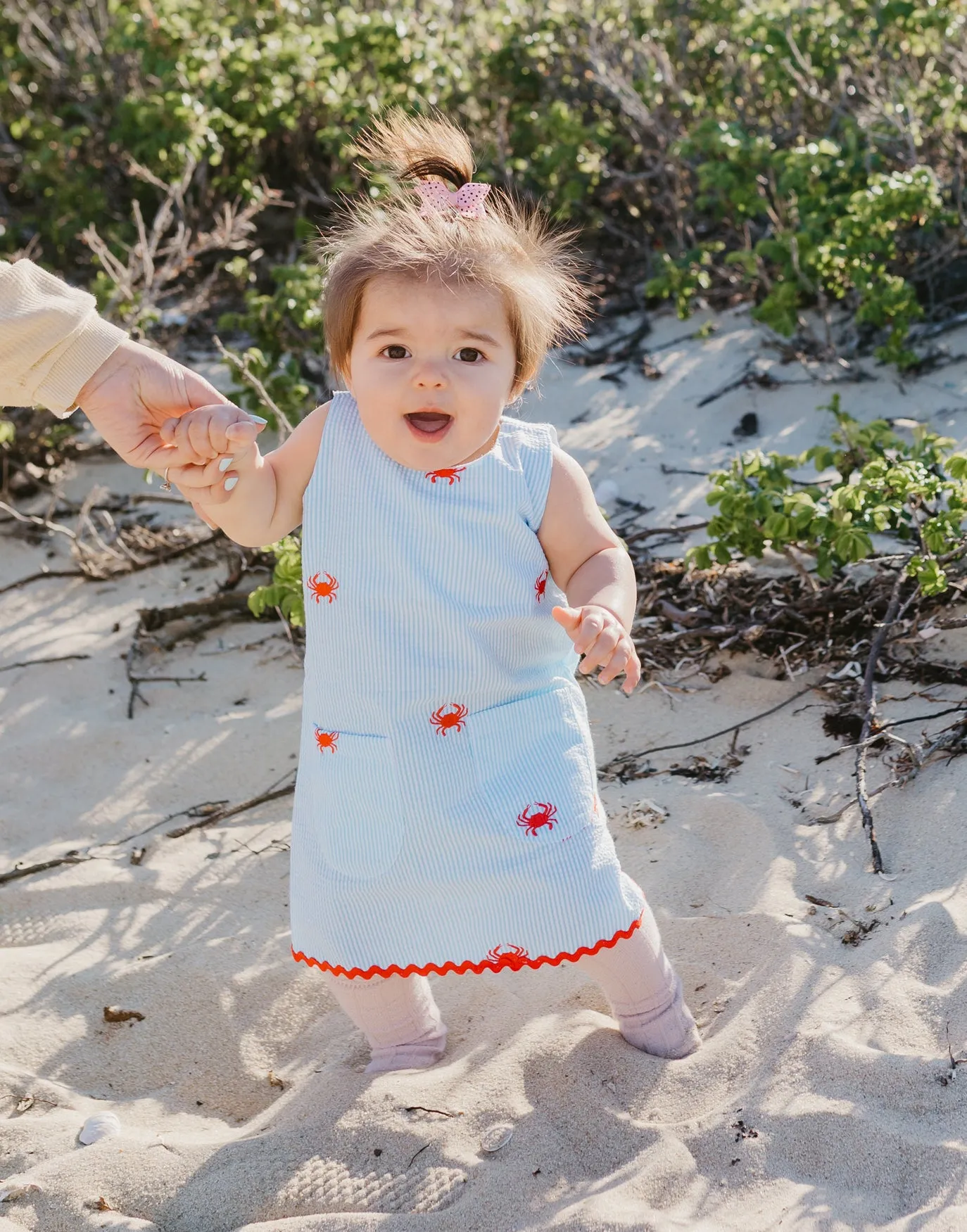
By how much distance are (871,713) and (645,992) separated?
95 cm

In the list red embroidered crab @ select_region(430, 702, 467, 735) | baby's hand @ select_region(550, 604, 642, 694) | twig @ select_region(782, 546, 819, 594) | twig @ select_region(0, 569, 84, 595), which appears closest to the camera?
baby's hand @ select_region(550, 604, 642, 694)

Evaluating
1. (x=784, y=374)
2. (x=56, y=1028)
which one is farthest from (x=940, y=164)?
(x=56, y=1028)

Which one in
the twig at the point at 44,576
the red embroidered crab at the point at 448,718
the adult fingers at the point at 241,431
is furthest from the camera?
the twig at the point at 44,576

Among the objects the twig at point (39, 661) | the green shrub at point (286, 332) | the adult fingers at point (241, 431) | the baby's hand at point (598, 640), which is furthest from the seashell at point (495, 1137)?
the green shrub at point (286, 332)

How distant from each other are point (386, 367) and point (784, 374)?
9.08 ft

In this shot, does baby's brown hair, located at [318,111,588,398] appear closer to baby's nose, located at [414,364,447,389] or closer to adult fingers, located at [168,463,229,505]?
baby's nose, located at [414,364,447,389]

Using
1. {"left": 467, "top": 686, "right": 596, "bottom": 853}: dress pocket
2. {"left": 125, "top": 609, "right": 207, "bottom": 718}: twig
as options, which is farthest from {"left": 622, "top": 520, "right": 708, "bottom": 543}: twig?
{"left": 467, "top": 686, "right": 596, "bottom": 853}: dress pocket

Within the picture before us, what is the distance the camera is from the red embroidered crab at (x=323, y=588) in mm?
2188

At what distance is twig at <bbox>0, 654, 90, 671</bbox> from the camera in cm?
371

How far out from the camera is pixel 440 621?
7.00ft

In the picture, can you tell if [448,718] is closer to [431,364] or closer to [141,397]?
[431,364]

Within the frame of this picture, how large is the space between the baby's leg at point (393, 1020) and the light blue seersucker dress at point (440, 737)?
0.39 feet

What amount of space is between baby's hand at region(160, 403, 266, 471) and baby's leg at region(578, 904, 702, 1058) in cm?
98

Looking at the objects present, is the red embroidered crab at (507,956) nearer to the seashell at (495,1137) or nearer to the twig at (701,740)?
the seashell at (495,1137)
